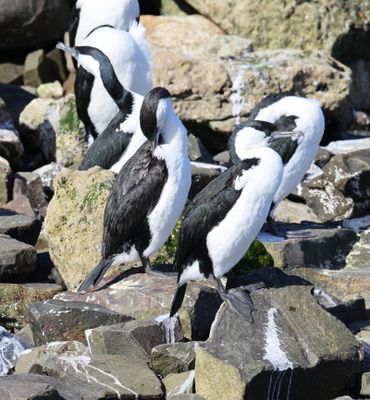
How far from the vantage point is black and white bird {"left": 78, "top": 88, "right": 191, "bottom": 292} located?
9336mm

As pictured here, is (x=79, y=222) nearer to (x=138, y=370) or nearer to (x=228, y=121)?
(x=138, y=370)

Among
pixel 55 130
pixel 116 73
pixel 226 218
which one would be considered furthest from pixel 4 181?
pixel 226 218

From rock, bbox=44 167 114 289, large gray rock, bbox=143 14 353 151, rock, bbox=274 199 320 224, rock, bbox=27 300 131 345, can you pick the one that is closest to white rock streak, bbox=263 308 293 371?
rock, bbox=27 300 131 345

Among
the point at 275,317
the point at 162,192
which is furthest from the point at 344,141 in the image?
the point at 275,317

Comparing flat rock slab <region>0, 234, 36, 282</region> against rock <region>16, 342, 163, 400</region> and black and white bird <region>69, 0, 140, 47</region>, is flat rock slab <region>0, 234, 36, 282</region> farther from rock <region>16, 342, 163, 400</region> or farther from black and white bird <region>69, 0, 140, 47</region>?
black and white bird <region>69, 0, 140, 47</region>

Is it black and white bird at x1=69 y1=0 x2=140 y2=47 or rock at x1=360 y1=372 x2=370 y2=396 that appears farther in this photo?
black and white bird at x1=69 y1=0 x2=140 y2=47

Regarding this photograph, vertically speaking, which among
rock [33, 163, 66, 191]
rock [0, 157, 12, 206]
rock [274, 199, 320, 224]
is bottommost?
rock [274, 199, 320, 224]

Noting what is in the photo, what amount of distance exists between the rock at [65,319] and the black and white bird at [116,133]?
8.77ft

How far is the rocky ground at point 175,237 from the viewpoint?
790cm

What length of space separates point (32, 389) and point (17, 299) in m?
2.54

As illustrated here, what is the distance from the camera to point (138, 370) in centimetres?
796

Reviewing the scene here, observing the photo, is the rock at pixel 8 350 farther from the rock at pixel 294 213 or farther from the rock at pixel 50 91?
the rock at pixel 50 91

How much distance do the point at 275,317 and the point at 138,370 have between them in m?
1.00

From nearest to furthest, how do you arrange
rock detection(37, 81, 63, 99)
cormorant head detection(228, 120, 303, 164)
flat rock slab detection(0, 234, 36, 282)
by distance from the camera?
cormorant head detection(228, 120, 303, 164), flat rock slab detection(0, 234, 36, 282), rock detection(37, 81, 63, 99)
